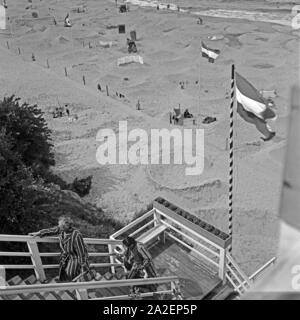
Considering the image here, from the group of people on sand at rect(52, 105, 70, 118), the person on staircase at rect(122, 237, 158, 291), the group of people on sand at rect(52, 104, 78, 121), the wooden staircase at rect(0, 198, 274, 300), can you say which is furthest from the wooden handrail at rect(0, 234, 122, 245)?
the group of people on sand at rect(52, 105, 70, 118)

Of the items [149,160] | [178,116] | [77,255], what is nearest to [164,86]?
[178,116]

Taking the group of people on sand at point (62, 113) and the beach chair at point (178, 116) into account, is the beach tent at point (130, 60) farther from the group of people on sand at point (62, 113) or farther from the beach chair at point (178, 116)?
the beach chair at point (178, 116)

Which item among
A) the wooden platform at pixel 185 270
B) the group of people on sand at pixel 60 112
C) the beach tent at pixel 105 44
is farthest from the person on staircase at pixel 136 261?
the beach tent at pixel 105 44

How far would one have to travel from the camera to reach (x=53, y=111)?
20422 mm

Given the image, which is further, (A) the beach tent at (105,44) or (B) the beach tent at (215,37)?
(B) the beach tent at (215,37)

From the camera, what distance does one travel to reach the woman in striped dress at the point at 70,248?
5.72m

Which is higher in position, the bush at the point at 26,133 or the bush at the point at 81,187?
the bush at the point at 26,133

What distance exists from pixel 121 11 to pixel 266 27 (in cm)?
1492

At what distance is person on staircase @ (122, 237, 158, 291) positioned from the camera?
6137 millimetres

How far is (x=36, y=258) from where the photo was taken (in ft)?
18.7

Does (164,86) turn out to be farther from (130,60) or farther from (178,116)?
(178,116)

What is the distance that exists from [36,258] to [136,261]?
1433mm

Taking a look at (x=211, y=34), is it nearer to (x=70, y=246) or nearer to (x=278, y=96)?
(x=278, y=96)

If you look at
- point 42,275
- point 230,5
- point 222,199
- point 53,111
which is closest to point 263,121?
point 42,275
